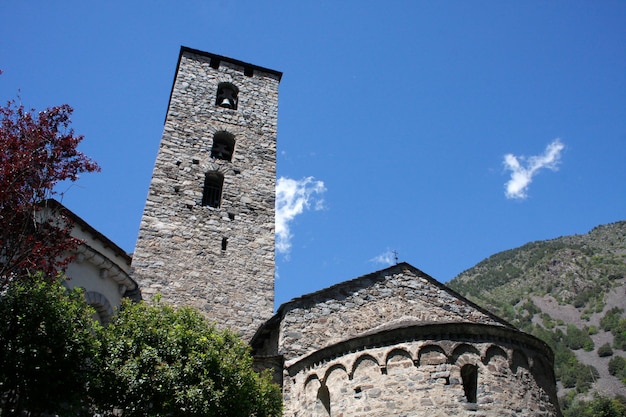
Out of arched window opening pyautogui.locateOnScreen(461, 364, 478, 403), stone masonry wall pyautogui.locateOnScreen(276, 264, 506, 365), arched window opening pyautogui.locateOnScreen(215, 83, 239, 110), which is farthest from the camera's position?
arched window opening pyautogui.locateOnScreen(215, 83, 239, 110)

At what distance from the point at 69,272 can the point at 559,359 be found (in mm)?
75724

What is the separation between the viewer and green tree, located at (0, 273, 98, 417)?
256 inches

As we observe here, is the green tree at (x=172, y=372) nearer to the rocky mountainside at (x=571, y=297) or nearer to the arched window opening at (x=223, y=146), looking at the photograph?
the arched window opening at (x=223, y=146)

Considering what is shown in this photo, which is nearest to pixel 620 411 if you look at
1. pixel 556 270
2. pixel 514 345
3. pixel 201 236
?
pixel 514 345

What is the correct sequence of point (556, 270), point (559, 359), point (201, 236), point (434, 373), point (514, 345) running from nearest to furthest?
point (434, 373), point (514, 345), point (201, 236), point (559, 359), point (556, 270)

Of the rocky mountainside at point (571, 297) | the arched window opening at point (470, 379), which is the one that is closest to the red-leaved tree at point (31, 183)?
the arched window opening at point (470, 379)

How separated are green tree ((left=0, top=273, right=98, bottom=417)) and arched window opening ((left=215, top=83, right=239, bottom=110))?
39.5ft

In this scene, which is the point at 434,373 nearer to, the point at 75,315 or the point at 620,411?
the point at 75,315

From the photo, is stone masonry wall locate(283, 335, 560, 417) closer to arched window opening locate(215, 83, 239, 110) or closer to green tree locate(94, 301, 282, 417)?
green tree locate(94, 301, 282, 417)

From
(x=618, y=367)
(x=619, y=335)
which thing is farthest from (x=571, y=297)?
(x=618, y=367)

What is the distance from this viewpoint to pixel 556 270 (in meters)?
97.2

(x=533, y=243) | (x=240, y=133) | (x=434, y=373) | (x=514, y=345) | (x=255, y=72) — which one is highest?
(x=533, y=243)

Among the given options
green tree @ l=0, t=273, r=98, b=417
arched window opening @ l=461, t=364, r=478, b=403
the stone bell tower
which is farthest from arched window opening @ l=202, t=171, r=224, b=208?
arched window opening @ l=461, t=364, r=478, b=403

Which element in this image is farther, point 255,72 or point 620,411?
point 620,411
